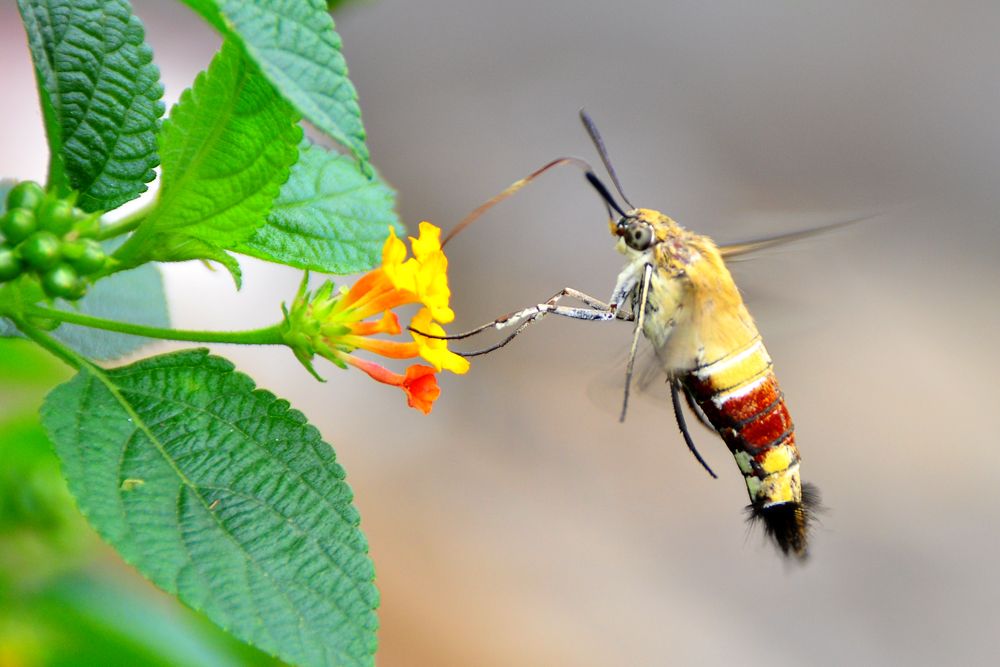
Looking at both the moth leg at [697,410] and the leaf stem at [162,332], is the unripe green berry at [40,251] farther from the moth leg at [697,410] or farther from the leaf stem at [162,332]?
the moth leg at [697,410]

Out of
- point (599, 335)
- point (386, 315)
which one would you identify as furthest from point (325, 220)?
point (599, 335)

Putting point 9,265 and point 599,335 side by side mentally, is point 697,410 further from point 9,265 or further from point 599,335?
point 9,265

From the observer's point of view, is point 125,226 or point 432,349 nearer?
point 125,226

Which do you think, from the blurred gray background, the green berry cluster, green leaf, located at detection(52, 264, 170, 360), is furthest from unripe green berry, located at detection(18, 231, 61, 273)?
the blurred gray background

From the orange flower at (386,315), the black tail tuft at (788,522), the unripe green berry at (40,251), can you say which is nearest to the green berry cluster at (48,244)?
the unripe green berry at (40,251)

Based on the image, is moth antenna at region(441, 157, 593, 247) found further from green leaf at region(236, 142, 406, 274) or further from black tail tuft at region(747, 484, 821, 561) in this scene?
black tail tuft at region(747, 484, 821, 561)

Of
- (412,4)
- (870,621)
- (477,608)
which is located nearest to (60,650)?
(477,608)
